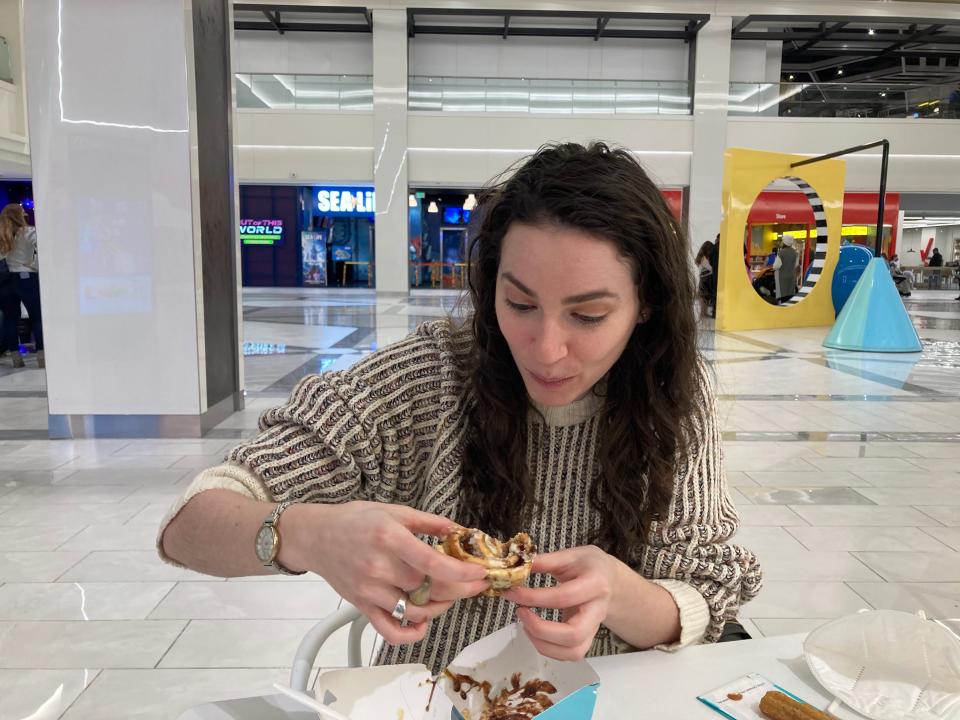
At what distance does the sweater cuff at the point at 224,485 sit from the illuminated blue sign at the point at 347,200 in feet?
60.3

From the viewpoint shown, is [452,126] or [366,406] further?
[452,126]

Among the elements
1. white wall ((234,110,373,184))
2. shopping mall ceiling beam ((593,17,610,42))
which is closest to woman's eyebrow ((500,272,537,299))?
white wall ((234,110,373,184))

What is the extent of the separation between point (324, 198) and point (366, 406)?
1874 centimetres

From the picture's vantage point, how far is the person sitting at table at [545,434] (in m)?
0.96

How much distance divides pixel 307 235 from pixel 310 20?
536 centimetres

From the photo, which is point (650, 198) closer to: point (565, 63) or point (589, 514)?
point (589, 514)

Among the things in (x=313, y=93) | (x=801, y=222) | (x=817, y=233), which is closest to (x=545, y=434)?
(x=817, y=233)

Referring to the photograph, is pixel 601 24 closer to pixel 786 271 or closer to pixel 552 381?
pixel 786 271

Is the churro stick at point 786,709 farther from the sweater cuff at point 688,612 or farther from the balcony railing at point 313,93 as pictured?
the balcony railing at point 313,93

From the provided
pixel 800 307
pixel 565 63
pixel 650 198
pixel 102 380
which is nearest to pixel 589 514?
pixel 650 198

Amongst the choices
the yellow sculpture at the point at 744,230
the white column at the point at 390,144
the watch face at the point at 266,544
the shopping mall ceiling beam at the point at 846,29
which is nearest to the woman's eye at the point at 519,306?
the watch face at the point at 266,544

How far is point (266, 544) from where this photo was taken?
2.89ft

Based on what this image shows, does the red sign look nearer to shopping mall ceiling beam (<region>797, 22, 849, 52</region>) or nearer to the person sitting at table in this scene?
shopping mall ceiling beam (<region>797, 22, 849, 52</region>)

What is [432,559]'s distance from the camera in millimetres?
696
